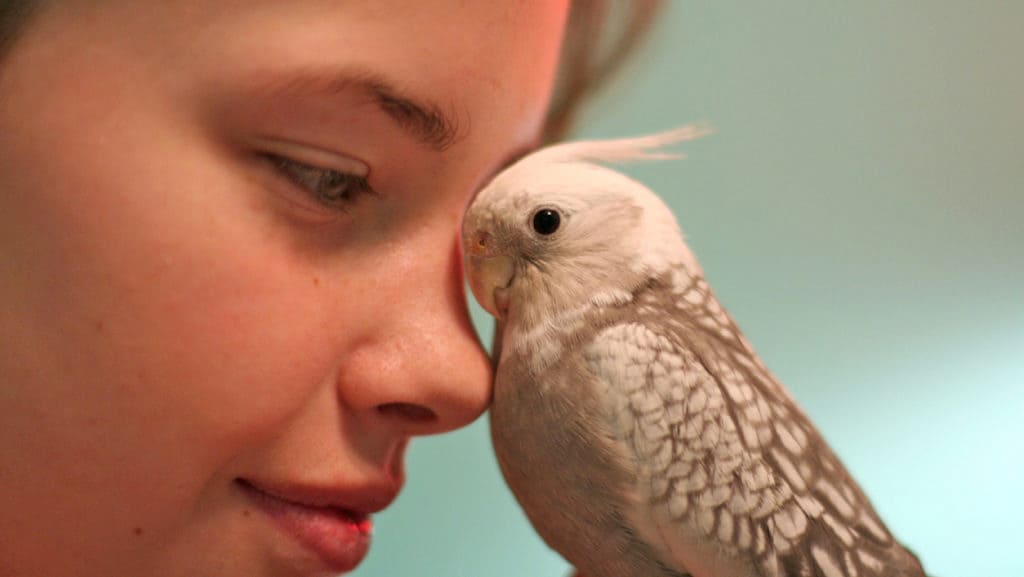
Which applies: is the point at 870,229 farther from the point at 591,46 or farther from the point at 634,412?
the point at 634,412

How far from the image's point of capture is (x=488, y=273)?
0.56 meters

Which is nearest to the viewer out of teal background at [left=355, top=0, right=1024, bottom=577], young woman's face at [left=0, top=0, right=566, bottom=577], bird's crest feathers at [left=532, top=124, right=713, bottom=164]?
young woman's face at [left=0, top=0, right=566, bottom=577]

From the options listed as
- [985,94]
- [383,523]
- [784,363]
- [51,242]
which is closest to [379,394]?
[51,242]

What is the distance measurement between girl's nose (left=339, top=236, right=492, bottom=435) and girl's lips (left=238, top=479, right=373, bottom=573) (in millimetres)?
73

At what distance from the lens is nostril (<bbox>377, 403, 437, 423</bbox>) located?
0.54 meters

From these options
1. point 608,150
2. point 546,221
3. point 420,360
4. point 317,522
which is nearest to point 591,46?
point 608,150

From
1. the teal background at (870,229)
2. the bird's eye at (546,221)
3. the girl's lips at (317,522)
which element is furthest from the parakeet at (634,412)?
the teal background at (870,229)

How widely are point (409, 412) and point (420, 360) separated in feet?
0.14

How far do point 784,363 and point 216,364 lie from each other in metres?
0.78

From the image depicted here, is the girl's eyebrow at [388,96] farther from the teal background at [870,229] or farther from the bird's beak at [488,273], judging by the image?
the teal background at [870,229]

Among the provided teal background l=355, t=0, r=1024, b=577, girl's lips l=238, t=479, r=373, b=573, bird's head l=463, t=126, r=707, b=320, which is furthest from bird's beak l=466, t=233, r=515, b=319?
teal background l=355, t=0, r=1024, b=577

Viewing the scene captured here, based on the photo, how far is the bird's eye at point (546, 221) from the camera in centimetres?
55

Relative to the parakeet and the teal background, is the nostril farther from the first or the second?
the teal background

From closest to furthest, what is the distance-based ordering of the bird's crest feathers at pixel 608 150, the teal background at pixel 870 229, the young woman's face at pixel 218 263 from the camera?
the young woman's face at pixel 218 263
the bird's crest feathers at pixel 608 150
the teal background at pixel 870 229
